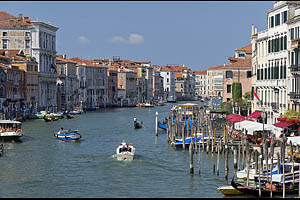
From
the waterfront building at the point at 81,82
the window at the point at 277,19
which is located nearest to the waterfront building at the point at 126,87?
the waterfront building at the point at 81,82

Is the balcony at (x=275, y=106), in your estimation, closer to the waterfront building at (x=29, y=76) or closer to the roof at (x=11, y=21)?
the waterfront building at (x=29, y=76)

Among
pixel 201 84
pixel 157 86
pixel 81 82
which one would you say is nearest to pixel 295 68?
pixel 81 82

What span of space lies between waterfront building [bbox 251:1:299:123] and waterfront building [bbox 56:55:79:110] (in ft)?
111

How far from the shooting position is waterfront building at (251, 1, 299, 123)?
77.6 ft

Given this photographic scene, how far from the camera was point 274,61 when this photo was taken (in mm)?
25047

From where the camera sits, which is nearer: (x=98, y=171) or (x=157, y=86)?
Result: (x=98, y=171)

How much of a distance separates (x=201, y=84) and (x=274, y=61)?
98.7 m

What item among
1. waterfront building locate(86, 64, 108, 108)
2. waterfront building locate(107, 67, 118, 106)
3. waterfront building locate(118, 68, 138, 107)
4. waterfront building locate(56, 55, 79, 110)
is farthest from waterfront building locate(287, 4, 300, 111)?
waterfront building locate(118, 68, 138, 107)

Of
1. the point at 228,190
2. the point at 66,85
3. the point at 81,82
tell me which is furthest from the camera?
the point at 81,82

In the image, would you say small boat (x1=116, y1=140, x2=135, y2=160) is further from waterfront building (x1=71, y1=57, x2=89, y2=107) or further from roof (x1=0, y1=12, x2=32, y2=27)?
waterfront building (x1=71, y1=57, x2=89, y2=107)

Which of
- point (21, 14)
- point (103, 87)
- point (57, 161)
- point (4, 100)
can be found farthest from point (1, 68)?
point (103, 87)

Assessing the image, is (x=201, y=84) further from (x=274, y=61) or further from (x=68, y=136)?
(x=274, y=61)

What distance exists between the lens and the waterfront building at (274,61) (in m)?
23.7

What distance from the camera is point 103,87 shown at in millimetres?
76312
